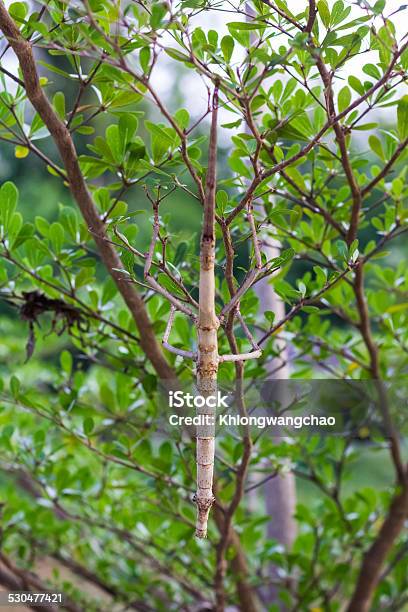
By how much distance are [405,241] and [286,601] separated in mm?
2709

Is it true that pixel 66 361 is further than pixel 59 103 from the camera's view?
Yes

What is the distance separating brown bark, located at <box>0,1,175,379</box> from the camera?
46cm

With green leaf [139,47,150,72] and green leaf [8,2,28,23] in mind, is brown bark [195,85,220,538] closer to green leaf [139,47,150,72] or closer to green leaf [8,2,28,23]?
green leaf [139,47,150,72]

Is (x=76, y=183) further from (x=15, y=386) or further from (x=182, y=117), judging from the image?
(x=15, y=386)

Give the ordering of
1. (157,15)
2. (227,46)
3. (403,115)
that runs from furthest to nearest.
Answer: (403,115) < (227,46) < (157,15)

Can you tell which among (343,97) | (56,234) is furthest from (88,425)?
(343,97)

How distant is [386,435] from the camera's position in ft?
2.48

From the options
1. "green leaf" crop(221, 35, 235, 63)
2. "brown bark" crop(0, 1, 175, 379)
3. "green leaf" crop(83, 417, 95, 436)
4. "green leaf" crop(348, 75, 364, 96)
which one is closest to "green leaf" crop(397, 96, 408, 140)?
"green leaf" crop(348, 75, 364, 96)

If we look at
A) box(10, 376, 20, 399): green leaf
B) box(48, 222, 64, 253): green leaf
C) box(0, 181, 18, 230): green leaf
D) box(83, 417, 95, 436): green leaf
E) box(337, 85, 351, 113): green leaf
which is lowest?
box(83, 417, 95, 436): green leaf

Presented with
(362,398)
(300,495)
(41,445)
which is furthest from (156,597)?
(300,495)

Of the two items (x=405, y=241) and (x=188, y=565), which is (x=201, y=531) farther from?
(x=405, y=241)

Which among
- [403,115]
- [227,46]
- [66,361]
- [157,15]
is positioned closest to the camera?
[157,15]

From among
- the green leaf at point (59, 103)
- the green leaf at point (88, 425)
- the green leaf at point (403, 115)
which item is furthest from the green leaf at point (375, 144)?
the green leaf at point (88, 425)

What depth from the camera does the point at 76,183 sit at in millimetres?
548
